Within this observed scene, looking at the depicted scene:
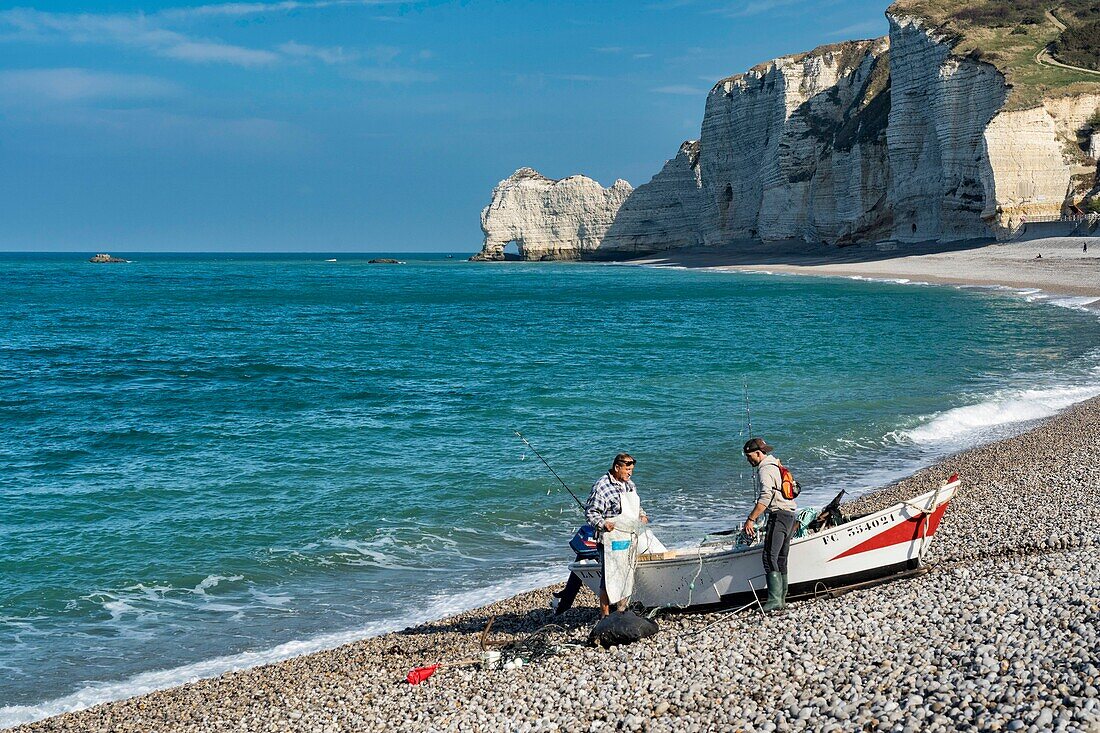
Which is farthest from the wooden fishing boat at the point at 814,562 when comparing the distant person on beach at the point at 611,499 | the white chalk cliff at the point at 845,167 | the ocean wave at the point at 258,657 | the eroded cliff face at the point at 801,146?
the eroded cliff face at the point at 801,146

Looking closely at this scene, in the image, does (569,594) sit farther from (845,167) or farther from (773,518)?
(845,167)

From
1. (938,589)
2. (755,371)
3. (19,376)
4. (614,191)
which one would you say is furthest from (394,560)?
(614,191)

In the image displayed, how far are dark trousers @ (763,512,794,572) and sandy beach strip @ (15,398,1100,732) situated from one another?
46 cm

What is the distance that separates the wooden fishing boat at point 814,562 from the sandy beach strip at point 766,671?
0.21 meters

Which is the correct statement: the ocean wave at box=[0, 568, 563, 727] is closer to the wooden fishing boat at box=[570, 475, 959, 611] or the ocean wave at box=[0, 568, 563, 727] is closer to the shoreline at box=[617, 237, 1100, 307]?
the wooden fishing boat at box=[570, 475, 959, 611]

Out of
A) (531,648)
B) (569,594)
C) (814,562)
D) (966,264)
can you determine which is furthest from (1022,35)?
(531,648)

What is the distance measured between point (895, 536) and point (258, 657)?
6.63 meters

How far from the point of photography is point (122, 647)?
10.1 m

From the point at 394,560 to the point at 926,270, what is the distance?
6131 centimetres

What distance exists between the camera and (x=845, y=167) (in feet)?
277

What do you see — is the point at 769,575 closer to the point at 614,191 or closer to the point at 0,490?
the point at 0,490

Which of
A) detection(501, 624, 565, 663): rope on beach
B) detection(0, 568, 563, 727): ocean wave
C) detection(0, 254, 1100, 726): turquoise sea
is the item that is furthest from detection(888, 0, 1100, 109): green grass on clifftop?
detection(501, 624, 565, 663): rope on beach

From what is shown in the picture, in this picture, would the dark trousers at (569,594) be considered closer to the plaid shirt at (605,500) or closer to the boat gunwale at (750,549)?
the boat gunwale at (750,549)

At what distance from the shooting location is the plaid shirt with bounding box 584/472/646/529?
29.9 ft
